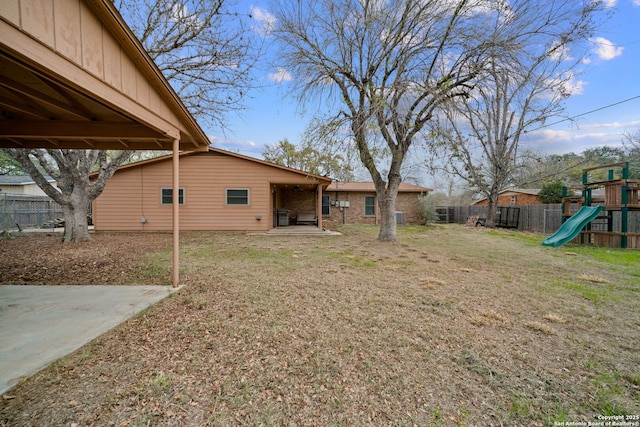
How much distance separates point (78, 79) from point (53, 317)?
2.55 metres

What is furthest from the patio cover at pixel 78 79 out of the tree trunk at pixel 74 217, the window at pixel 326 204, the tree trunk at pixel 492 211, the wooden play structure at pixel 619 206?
the tree trunk at pixel 492 211

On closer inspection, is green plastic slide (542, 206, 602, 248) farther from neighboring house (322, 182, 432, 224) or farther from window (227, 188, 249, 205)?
window (227, 188, 249, 205)

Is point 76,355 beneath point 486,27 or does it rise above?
beneath

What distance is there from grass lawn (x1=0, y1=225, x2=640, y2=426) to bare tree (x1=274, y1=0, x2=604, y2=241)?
5.16 m

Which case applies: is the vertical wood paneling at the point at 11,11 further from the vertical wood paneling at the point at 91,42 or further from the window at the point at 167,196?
the window at the point at 167,196

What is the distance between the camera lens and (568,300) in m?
3.79

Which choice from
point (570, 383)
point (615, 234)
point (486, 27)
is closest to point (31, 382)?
point (570, 383)

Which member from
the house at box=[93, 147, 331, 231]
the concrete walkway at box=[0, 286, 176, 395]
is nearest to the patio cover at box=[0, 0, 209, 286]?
the concrete walkway at box=[0, 286, 176, 395]

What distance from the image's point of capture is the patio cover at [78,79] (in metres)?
1.82

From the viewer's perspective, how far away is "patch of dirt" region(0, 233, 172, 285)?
4504 millimetres

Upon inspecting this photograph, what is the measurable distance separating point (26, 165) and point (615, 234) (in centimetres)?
1769

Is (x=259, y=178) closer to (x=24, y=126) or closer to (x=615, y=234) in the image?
(x=24, y=126)

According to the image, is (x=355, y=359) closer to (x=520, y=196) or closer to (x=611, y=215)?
(x=611, y=215)

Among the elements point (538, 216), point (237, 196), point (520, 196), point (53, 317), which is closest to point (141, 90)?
point (53, 317)
